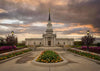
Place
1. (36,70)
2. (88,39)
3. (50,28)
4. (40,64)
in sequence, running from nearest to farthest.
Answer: (36,70) < (40,64) < (88,39) < (50,28)

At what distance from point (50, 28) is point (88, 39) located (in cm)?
5264

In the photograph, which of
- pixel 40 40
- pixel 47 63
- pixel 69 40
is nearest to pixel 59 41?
pixel 69 40

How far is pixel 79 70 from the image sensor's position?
352 inches

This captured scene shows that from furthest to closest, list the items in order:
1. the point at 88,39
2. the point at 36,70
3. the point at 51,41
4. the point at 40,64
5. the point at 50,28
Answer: the point at 50,28 < the point at 51,41 < the point at 88,39 < the point at 40,64 < the point at 36,70

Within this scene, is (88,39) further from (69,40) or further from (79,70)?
(69,40)

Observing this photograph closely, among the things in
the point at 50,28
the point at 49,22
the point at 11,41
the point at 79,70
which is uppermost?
the point at 49,22

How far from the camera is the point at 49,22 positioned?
76.8 meters

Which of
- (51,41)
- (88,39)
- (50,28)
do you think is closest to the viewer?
(88,39)

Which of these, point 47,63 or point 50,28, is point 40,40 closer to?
point 50,28

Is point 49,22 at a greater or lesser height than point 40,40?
greater

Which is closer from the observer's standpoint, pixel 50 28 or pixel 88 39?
pixel 88 39

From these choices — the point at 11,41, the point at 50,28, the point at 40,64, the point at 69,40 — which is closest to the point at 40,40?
the point at 50,28

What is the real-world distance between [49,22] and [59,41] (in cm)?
1952

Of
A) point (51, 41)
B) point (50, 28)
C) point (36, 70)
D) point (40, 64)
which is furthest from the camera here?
point (50, 28)
